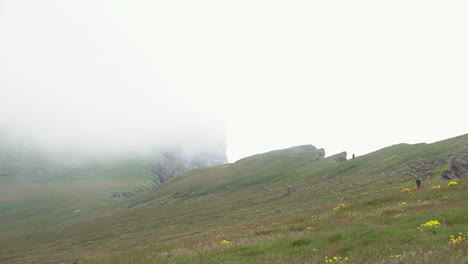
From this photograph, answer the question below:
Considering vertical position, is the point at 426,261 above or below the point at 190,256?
above

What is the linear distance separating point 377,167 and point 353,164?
16.8 meters

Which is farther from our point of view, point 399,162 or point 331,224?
point 399,162

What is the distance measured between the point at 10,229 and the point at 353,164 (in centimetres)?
16284

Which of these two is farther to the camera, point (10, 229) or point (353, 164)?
point (10, 229)

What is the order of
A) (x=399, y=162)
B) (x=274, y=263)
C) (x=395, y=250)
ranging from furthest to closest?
(x=399, y=162), (x=274, y=263), (x=395, y=250)

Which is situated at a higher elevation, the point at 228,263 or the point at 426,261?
the point at 426,261

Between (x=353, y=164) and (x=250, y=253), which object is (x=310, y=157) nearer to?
(x=353, y=164)

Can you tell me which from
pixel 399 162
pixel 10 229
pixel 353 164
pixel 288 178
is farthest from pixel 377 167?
pixel 10 229

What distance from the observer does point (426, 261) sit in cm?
1034

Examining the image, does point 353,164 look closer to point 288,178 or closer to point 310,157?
point 288,178

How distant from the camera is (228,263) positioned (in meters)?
17.3

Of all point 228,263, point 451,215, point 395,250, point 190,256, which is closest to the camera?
point 395,250

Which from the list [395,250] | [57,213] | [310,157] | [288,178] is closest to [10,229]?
[57,213]

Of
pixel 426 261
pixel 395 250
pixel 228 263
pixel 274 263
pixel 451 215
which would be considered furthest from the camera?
pixel 451 215
